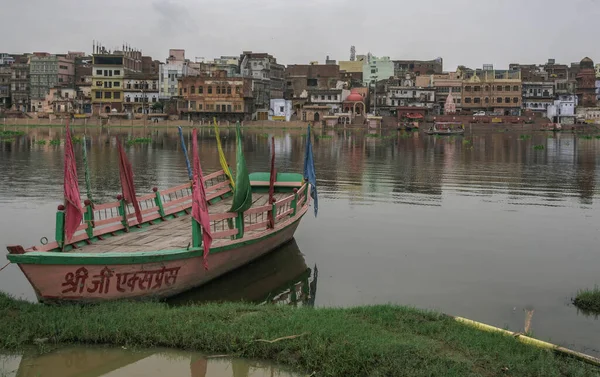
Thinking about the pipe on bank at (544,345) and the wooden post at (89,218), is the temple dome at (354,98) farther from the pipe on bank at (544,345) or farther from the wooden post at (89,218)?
the pipe on bank at (544,345)

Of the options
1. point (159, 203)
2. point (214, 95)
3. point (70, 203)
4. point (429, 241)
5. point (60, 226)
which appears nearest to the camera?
point (70, 203)

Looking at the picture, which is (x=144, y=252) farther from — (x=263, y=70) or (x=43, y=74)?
(x=43, y=74)

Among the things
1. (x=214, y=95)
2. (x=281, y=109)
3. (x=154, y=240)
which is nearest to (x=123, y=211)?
(x=154, y=240)

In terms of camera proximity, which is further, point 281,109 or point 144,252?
point 281,109

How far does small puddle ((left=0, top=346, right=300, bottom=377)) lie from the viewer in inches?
332

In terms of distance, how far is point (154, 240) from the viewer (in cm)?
1288

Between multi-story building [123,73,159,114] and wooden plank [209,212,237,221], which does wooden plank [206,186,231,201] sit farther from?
multi-story building [123,73,159,114]

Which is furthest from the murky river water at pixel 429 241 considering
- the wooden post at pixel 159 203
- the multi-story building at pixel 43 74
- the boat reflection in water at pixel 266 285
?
the multi-story building at pixel 43 74

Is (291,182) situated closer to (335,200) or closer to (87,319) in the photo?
(335,200)

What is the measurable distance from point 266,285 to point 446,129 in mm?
81931

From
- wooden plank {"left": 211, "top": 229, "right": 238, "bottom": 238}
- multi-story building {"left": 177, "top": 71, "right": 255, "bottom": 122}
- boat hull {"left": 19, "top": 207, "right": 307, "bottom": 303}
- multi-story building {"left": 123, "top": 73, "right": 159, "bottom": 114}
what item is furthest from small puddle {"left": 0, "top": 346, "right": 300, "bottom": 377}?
multi-story building {"left": 123, "top": 73, "right": 159, "bottom": 114}

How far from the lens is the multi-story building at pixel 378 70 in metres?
121

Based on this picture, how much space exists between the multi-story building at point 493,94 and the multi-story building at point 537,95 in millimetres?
2276

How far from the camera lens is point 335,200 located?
2370 centimetres
